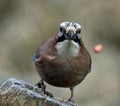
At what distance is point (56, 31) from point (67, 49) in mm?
5582

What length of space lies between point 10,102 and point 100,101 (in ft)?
20.3

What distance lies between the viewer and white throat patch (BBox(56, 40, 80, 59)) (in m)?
5.58

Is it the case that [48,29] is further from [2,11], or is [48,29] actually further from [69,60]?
[69,60]

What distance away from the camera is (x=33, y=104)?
3.84 m

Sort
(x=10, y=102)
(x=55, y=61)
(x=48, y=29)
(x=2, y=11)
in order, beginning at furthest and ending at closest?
1. (x=2, y=11)
2. (x=48, y=29)
3. (x=55, y=61)
4. (x=10, y=102)

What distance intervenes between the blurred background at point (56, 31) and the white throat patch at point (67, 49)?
4472mm

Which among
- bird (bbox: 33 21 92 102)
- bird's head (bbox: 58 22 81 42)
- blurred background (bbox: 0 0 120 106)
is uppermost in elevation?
blurred background (bbox: 0 0 120 106)

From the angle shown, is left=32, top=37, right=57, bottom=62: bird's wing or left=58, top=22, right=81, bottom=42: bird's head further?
left=32, top=37, right=57, bottom=62: bird's wing

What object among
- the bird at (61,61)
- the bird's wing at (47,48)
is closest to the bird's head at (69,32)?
the bird at (61,61)

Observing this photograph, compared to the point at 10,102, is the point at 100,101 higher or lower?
higher

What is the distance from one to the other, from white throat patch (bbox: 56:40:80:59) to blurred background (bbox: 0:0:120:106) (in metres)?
4.47

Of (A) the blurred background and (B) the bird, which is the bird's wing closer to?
(B) the bird

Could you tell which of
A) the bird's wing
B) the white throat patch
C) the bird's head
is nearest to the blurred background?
the bird's wing

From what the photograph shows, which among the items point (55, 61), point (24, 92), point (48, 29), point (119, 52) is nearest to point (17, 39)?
point (48, 29)
